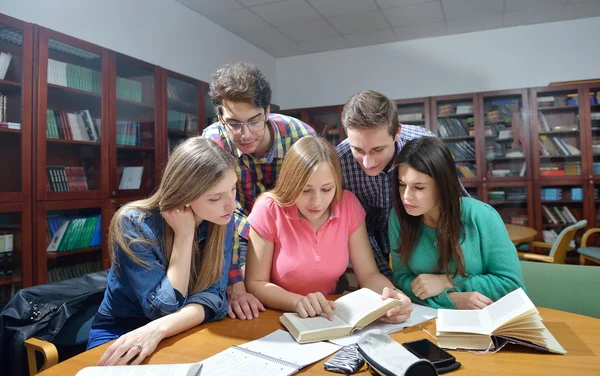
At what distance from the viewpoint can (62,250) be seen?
107 inches

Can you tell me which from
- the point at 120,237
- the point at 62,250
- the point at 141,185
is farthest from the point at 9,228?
the point at 120,237

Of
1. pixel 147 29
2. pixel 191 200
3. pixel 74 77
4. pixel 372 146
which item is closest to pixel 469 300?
pixel 372 146

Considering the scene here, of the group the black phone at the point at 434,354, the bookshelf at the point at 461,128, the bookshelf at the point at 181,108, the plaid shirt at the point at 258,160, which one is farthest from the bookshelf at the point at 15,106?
the bookshelf at the point at 461,128

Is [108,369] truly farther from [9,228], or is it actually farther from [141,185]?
[141,185]

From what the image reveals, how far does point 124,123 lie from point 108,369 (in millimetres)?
2618

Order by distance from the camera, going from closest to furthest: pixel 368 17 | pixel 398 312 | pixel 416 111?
pixel 398 312, pixel 368 17, pixel 416 111

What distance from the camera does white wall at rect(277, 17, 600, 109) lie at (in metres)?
4.80

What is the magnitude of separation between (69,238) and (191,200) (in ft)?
6.41

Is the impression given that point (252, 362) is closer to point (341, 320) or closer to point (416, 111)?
point (341, 320)

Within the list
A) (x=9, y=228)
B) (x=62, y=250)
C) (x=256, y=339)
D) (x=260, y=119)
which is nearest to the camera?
(x=256, y=339)

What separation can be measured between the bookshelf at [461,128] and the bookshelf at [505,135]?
81mm

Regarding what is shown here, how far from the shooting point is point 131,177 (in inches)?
128

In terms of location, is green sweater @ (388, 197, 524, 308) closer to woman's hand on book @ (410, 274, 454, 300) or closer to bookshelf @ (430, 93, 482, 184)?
woman's hand on book @ (410, 274, 454, 300)

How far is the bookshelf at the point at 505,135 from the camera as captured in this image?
185 inches
